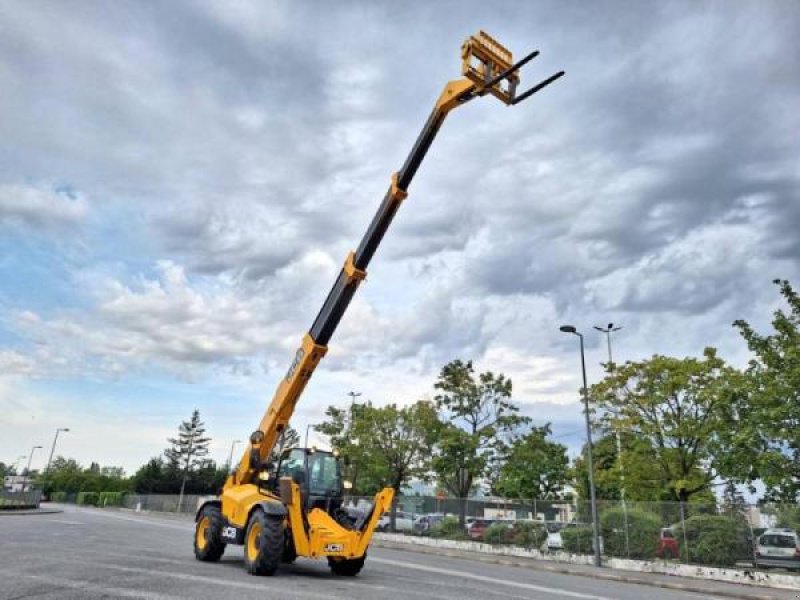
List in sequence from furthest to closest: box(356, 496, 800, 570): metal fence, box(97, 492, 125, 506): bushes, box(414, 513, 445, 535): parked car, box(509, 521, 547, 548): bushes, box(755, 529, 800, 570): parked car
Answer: box(97, 492, 125, 506): bushes < box(414, 513, 445, 535): parked car < box(509, 521, 547, 548): bushes < box(356, 496, 800, 570): metal fence < box(755, 529, 800, 570): parked car

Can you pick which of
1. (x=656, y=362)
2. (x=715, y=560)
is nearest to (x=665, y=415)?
(x=656, y=362)

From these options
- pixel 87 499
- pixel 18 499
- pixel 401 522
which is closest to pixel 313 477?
pixel 401 522

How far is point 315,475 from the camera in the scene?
12.0 metres

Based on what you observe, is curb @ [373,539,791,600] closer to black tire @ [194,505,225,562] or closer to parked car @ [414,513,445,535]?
parked car @ [414,513,445,535]

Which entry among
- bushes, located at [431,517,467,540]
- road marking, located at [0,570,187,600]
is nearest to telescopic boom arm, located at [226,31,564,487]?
road marking, located at [0,570,187,600]

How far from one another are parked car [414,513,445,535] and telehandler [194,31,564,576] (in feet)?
60.6

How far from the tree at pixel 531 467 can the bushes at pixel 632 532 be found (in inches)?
436

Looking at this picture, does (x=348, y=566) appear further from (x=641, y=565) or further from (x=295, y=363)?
(x=641, y=565)

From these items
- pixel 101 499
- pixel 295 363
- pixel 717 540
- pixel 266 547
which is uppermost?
pixel 295 363

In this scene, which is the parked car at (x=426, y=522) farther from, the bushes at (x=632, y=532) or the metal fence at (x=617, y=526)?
the bushes at (x=632, y=532)

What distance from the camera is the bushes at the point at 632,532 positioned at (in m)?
20.9

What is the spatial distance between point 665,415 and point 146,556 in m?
23.2

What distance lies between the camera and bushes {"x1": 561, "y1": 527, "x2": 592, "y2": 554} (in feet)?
75.4

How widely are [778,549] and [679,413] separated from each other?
35.0 feet
